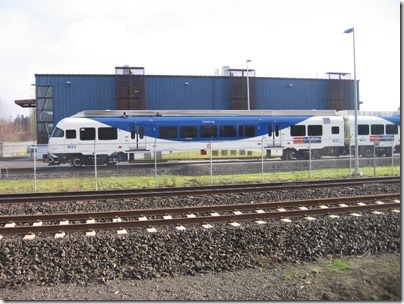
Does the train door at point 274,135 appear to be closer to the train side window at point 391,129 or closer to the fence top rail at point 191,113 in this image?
the fence top rail at point 191,113

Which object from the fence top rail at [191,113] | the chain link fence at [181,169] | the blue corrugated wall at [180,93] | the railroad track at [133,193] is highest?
the blue corrugated wall at [180,93]

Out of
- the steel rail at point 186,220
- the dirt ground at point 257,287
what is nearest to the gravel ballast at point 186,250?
the dirt ground at point 257,287

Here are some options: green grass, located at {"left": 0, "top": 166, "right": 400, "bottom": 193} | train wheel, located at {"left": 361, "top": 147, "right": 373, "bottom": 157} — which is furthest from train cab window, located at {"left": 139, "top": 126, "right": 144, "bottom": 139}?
train wheel, located at {"left": 361, "top": 147, "right": 373, "bottom": 157}

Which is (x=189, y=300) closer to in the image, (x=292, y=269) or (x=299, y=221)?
(x=292, y=269)

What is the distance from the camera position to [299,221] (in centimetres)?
950

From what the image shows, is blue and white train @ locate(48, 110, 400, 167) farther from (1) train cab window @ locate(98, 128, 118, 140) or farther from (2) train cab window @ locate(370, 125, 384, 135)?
(2) train cab window @ locate(370, 125, 384, 135)

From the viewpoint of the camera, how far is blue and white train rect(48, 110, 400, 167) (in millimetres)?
26172

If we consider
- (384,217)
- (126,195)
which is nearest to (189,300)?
(384,217)

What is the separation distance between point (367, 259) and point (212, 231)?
290 cm

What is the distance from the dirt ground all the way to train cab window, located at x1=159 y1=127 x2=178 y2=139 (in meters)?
21.3

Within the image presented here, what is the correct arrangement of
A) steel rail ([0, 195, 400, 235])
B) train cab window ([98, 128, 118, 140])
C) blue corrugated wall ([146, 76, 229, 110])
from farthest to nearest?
1. blue corrugated wall ([146, 76, 229, 110])
2. train cab window ([98, 128, 118, 140])
3. steel rail ([0, 195, 400, 235])

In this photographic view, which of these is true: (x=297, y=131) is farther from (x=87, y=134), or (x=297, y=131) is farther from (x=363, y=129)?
(x=87, y=134)

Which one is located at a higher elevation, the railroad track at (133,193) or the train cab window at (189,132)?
the train cab window at (189,132)

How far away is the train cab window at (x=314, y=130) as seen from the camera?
30.5 metres
